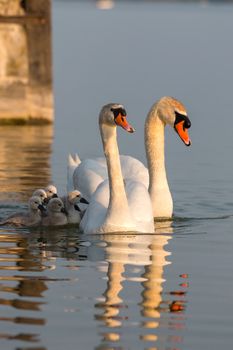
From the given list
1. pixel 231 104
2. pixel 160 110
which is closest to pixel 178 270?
pixel 160 110

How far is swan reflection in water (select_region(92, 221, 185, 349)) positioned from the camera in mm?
10227

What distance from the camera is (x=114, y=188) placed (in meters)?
14.1

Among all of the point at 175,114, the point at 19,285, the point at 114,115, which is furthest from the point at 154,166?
the point at 19,285

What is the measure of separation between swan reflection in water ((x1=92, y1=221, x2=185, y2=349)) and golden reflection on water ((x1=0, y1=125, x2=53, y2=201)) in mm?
3190

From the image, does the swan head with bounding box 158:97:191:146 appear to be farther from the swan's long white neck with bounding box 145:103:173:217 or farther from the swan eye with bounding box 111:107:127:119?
the swan eye with bounding box 111:107:127:119

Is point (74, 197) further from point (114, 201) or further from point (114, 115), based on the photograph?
point (114, 115)

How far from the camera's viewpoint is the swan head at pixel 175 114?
15664 millimetres

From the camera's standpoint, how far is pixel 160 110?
1603 centimetres

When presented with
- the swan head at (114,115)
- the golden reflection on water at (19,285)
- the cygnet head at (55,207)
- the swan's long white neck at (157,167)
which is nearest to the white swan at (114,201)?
the swan head at (114,115)

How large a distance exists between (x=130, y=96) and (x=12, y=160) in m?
11.9

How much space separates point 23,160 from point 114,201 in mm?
6331

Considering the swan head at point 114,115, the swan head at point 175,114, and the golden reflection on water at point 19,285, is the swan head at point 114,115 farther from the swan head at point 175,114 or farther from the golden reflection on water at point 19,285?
the swan head at point 175,114

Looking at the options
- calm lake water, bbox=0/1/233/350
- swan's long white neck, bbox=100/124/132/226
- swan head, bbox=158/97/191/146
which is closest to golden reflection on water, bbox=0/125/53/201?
calm lake water, bbox=0/1/233/350

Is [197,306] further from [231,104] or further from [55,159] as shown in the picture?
[231,104]
